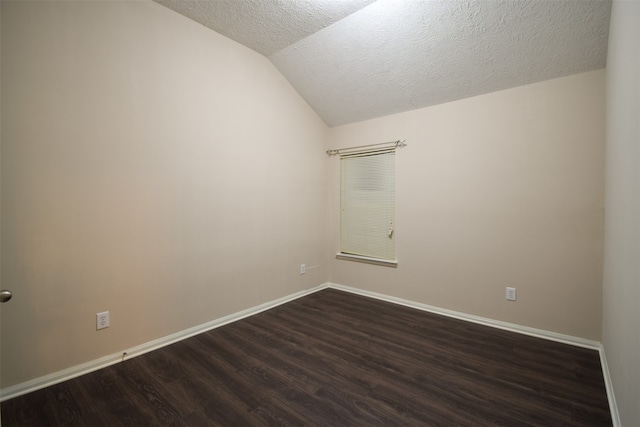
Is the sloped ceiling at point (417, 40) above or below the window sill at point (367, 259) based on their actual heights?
above

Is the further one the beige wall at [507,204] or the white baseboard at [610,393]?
the beige wall at [507,204]

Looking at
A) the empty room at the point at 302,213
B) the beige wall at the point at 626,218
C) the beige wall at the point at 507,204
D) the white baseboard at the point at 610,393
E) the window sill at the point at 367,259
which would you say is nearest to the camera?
the beige wall at the point at 626,218

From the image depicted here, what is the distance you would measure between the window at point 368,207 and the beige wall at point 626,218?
6.45 ft

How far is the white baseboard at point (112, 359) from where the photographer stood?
5.74 ft

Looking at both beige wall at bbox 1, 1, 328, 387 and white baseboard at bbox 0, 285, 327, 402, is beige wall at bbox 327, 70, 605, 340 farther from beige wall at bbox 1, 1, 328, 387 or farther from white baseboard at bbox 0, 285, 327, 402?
white baseboard at bbox 0, 285, 327, 402

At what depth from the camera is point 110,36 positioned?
2.06 metres

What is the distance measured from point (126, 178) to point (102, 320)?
3.40ft

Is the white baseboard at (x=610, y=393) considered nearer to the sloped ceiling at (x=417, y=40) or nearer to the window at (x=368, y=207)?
the window at (x=368, y=207)

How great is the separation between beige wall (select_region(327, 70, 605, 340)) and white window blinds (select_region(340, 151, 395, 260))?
139 millimetres

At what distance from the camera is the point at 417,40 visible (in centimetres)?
248

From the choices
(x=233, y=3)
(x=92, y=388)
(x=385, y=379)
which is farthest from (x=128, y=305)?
(x=233, y=3)

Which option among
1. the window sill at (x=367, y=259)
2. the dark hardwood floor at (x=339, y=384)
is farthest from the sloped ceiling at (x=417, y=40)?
the dark hardwood floor at (x=339, y=384)

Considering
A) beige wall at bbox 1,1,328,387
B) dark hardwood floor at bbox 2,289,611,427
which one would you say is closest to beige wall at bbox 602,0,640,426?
dark hardwood floor at bbox 2,289,611,427

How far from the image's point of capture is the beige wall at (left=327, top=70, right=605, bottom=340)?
2330 mm
